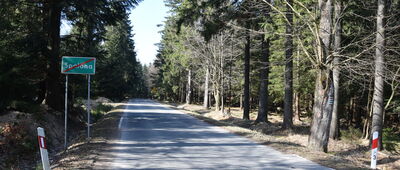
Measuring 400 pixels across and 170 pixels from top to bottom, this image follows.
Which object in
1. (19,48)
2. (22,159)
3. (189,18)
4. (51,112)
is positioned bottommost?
(22,159)

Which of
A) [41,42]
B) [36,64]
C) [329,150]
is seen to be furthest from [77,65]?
[329,150]

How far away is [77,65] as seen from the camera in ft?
35.2

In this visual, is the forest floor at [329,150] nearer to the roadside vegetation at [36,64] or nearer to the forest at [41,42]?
the roadside vegetation at [36,64]

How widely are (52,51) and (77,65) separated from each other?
7.38 meters

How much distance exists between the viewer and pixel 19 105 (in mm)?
14508

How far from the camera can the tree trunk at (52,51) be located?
56.2 ft

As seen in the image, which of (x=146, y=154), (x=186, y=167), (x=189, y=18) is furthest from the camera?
(x=189, y=18)

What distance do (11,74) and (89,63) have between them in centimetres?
601

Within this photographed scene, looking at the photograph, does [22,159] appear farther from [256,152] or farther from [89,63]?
[256,152]

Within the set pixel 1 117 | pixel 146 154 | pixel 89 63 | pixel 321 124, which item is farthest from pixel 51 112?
pixel 321 124

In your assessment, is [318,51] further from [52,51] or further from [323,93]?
[52,51]

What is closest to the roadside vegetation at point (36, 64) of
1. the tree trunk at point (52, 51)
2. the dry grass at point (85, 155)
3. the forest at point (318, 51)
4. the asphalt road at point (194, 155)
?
the tree trunk at point (52, 51)

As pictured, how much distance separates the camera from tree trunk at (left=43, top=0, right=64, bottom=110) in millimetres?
17125

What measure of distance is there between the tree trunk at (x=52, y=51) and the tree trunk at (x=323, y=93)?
12.7m
